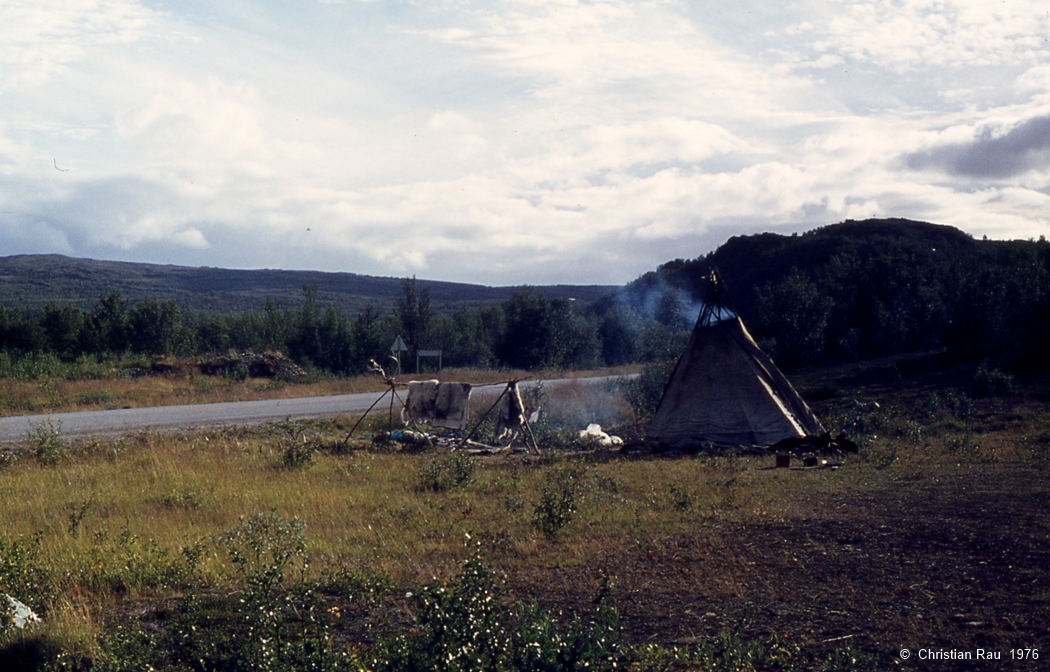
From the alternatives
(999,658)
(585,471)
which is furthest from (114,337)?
(999,658)

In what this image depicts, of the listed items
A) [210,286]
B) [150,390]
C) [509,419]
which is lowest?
[150,390]

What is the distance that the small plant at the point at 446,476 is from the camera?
1043 cm

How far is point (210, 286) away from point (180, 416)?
96.1 metres

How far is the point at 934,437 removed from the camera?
14172mm

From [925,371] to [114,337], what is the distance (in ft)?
118

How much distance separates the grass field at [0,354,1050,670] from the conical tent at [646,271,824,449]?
3.77 feet

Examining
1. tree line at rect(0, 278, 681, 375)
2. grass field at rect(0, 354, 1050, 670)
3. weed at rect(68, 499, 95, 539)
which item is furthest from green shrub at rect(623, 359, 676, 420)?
tree line at rect(0, 278, 681, 375)

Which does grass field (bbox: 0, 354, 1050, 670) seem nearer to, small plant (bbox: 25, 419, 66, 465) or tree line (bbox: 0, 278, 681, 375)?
small plant (bbox: 25, 419, 66, 465)

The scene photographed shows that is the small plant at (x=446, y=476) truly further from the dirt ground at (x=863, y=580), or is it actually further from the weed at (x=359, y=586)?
the weed at (x=359, y=586)

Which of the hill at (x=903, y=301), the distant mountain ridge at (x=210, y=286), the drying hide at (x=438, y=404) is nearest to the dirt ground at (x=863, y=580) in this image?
the drying hide at (x=438, y=404)

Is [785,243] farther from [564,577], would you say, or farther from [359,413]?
[564,577]

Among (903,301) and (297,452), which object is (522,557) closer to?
→ (297,452)

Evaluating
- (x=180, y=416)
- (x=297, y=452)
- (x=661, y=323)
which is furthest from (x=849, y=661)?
(x=661, y=323)

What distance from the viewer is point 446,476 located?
10.6 m
